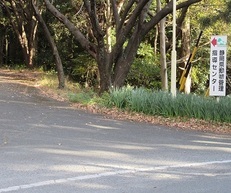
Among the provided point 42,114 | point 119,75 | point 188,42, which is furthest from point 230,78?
point 42,114

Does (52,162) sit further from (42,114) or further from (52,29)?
(52,29)

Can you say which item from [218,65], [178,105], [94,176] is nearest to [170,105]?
[178,105]

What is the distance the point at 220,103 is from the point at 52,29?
23.1m

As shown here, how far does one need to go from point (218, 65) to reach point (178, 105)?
1.97 m

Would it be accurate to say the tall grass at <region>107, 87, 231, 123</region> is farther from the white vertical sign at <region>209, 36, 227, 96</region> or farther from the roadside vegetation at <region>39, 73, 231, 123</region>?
the white vertical sign at <region>209, 36, 227, 96</region>

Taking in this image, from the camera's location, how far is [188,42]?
25.4 meters

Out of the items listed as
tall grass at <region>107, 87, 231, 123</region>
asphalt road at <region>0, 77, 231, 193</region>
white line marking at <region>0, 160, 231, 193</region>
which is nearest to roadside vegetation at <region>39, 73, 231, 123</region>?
tall grass at <region>107, 87, 231, 123</region>

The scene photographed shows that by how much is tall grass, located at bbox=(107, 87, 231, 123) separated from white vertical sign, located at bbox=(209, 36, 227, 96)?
1.17 feet

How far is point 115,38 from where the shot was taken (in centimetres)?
2464

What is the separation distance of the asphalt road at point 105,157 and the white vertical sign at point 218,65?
121 inches

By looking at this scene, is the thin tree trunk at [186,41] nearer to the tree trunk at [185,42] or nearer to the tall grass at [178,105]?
the tree trunk at [185,42]

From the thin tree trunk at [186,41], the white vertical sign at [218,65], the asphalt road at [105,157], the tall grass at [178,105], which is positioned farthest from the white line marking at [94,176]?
the thin tree trunk at [186,41]

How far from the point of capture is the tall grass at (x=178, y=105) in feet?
42.5

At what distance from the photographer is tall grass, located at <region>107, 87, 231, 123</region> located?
13.0 m
